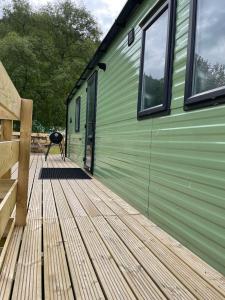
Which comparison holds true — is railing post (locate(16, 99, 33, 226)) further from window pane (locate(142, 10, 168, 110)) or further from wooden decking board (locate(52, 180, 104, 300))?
window pane (locate(142, 10, 168, 110))

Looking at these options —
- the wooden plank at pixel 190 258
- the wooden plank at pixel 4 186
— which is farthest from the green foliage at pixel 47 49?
the wooden plank at pixel 190 258

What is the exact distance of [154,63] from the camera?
376 cm

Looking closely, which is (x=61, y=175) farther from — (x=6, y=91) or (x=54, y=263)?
(x=6, y=91)

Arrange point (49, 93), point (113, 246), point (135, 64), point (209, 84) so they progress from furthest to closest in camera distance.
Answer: point (49, 93), point (135, 64), point (113, 246), point (209, 84)

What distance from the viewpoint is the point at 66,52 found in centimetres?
2383

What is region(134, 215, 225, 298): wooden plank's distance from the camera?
2197 mm

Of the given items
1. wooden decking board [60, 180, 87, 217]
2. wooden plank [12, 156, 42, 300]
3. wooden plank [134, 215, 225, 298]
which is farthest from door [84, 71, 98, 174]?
wooden plank [134, 215, 225, 298]

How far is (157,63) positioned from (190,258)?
197cm

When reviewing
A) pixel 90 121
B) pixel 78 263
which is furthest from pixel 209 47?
pixel 90 121

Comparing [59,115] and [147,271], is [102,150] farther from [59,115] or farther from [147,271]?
[59,115]

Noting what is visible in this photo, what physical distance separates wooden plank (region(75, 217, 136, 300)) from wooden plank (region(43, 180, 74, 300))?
0.65 feet

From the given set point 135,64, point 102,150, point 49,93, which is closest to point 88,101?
point 102,150

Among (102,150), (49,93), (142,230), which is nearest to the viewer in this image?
(142,230)

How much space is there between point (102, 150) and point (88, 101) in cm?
251
